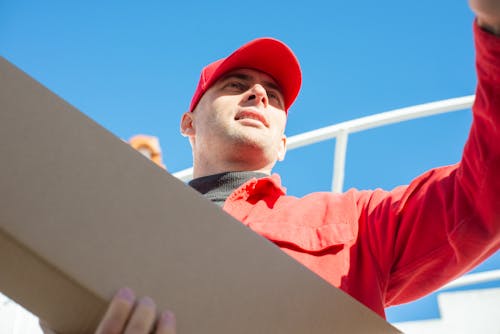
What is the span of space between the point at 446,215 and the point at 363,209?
233 mm

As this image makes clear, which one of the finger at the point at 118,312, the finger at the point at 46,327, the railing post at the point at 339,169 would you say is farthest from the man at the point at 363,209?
the railing post at the point at 339,169

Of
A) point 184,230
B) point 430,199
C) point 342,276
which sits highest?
point 430,199

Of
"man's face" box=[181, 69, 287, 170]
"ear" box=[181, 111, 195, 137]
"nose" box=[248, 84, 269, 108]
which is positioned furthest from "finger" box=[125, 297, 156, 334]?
"ear" box=[181, 111, 195, 137]

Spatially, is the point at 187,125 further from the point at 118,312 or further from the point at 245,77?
the point at 118,312

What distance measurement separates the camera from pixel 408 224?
1.00 metres

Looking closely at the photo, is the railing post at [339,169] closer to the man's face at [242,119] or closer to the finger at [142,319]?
the man's face at [242,119]

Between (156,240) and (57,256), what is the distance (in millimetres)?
117

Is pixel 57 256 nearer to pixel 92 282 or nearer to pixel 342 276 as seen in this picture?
pixel 92 282

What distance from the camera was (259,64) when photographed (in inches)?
68.8

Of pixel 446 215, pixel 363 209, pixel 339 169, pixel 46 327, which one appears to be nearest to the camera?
pixel 46 327

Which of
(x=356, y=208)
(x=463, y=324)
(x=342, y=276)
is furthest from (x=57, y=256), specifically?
(x=463, y=324)

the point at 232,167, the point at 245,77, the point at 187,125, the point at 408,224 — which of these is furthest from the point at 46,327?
the point at 187,125

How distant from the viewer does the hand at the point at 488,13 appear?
2.25ft

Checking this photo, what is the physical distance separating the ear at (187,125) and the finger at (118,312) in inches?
51.8
